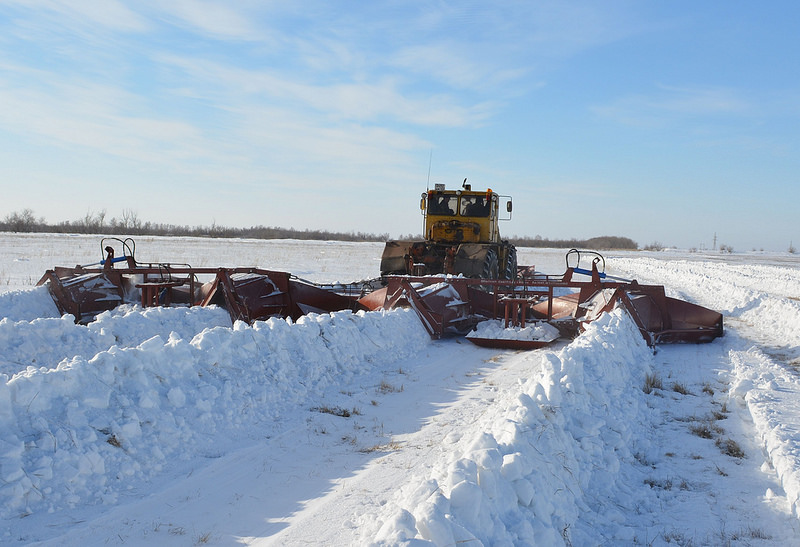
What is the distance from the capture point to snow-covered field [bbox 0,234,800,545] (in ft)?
10.8

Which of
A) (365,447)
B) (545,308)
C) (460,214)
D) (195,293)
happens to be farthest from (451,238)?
(365,447)

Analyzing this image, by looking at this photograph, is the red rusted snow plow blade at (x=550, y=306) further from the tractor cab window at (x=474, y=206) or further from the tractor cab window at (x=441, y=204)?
the tractor cab window at (x=441, y=204)

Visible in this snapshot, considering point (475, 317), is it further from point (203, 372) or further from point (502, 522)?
point (502, 522)

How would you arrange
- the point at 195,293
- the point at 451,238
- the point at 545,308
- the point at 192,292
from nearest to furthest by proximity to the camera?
the point at 192,292 → the point at 545,308 → the point at 195,293 → the point at 451,238

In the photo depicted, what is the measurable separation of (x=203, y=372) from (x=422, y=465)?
2298 millimetres

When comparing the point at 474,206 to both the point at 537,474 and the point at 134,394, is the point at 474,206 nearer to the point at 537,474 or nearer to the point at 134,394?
the point at 134,394

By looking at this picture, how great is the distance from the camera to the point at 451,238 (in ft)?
51.2

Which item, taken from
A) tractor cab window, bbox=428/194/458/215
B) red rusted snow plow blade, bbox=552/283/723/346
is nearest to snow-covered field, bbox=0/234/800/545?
red rusted snow plow blade, bbox=552/283/723/346

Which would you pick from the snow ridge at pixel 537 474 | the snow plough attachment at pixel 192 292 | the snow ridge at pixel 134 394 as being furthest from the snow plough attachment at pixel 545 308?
the snow ridge at pixel 537 474

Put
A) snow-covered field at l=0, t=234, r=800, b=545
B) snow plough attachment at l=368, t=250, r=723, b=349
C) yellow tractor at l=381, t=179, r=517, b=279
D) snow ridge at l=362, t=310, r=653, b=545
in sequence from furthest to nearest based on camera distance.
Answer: yellow tractor at l=381, t=179, r=517, b=279
snow plough attachment at l=368, t=250, r=723, b=349
snow-covered field at l=0, t=234, r=800, b=545
snow ridge at l=362, t=310, r=653, b=545

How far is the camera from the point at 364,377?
23.9 feet

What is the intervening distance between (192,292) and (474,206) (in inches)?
299

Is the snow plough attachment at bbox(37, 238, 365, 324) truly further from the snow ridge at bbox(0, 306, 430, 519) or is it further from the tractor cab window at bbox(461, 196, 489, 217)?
the tractor cab window at bbox(461, 196, 489, 217)

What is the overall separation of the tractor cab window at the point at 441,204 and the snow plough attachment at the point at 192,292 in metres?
4.83
